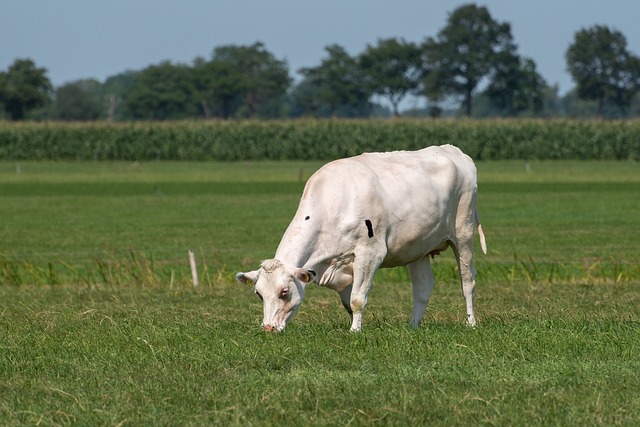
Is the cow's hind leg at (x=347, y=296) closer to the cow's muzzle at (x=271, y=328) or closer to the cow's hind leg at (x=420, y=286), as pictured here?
the cow's hind leg at (x=420, y=286)

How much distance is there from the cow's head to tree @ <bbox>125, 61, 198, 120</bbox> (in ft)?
538

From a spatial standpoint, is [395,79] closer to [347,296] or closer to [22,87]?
[22,87]

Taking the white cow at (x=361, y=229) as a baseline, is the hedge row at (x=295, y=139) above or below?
below

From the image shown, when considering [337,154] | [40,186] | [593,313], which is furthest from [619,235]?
[337,154]

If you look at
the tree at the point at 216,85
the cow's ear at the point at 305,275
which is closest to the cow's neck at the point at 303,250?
the cow's ear at the point at 305,275

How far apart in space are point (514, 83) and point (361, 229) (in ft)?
513

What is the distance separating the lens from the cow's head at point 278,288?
11.5 metres

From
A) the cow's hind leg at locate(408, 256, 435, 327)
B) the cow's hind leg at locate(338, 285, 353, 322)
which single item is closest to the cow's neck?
the cow's hind leg at locate(338, 285, 353, 322)

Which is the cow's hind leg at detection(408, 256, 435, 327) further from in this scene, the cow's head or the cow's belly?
the cow's head

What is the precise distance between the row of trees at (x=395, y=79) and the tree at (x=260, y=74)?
6.2 inches

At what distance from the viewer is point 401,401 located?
8.39 m

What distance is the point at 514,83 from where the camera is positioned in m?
165

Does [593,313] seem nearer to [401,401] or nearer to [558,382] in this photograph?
[558,382]

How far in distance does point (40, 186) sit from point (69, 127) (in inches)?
1151
